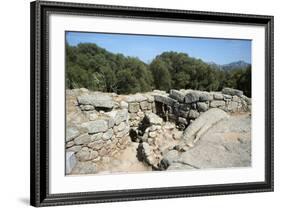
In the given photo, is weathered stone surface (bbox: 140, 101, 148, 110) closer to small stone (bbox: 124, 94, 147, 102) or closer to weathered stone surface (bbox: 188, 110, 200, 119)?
small stone (bbox: 124, 94, 147, 102)

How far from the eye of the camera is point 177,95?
12.6 ft

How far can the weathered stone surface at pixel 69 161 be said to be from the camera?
3.56 metres

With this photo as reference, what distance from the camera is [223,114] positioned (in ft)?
13.1

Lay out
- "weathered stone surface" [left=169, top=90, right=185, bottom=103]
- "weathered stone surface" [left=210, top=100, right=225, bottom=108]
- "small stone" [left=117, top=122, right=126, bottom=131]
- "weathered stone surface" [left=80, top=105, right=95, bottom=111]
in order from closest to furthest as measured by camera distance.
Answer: "weathered stone surface" [left=80, top=105, right=95, bottom=111], "small stone" [left=117, top=122, right=126, bottom=131], "weathered stone surface" [left=169, top=90, right=185, bottom=103], "weathered stone surface" [left=210, top=100, right=225, bottom=108]

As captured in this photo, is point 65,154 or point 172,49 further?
point 172,49

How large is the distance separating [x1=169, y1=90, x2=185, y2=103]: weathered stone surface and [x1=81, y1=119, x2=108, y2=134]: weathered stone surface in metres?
0.42

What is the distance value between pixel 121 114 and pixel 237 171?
2.65ft

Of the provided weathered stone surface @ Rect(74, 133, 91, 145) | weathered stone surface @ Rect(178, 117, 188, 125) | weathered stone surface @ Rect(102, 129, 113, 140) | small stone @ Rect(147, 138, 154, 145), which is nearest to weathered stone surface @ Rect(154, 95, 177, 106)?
weathered stone surface @ Rect(178, 117, 188, 125)

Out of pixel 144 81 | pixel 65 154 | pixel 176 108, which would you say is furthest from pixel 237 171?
pixel 65 154

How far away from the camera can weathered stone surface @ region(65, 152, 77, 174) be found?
356 cm

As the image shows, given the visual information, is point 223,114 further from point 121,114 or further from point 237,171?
point 121,114

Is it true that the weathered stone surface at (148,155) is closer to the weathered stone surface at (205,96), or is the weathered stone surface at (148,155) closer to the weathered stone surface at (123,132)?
the weathered stone surface at (123,132)

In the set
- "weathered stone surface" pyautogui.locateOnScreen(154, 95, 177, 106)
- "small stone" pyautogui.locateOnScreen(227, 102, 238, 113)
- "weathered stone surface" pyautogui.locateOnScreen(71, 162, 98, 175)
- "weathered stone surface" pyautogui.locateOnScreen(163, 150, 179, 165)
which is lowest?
"weathered stone surface" pyautogui.locateOnScreen(71, 162, 98, 175)

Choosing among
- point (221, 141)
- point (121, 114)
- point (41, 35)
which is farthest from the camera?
point (221, 141)
